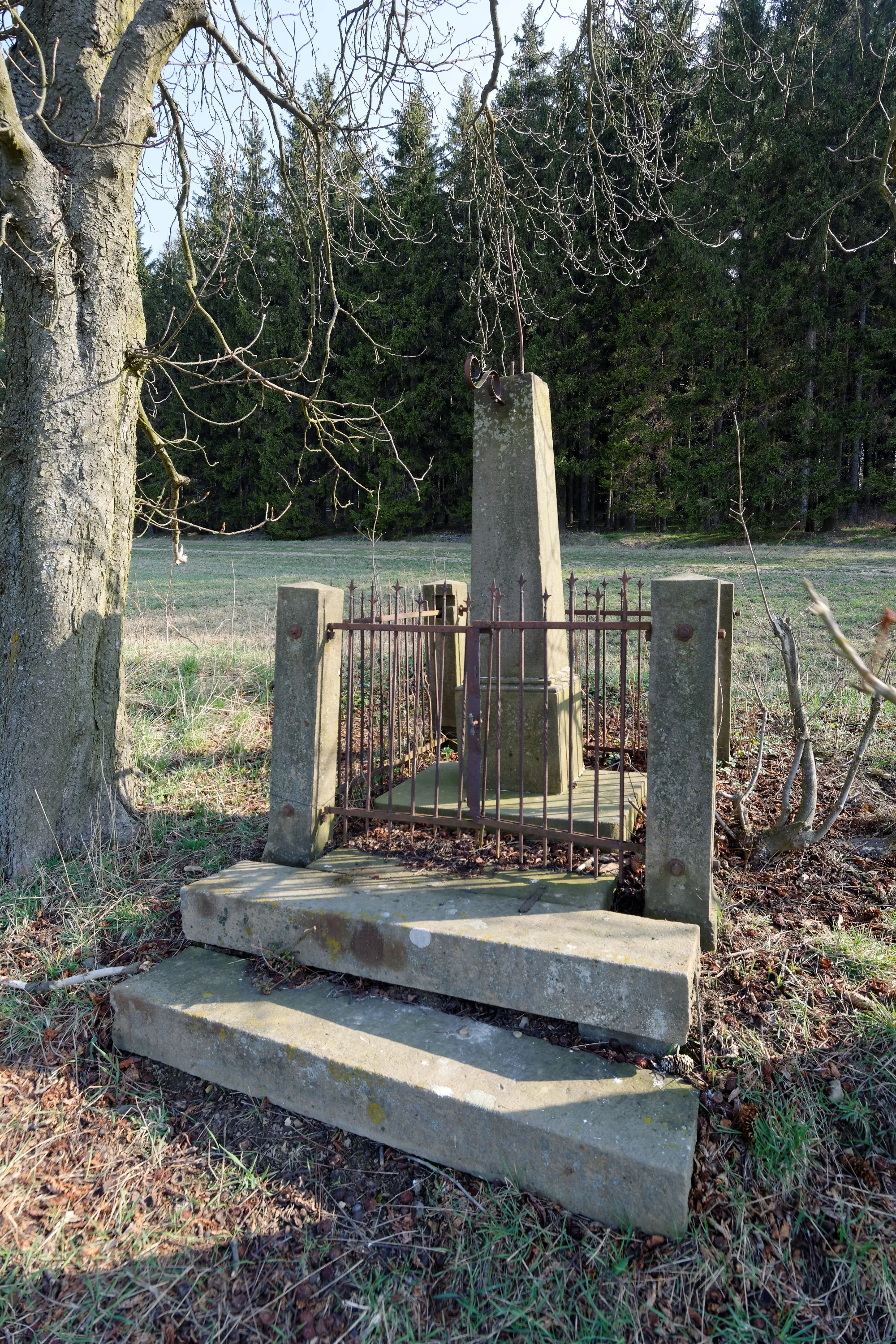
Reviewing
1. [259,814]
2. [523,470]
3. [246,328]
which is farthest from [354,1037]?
[246,328]

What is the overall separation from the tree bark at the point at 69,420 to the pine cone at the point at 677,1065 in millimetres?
2907

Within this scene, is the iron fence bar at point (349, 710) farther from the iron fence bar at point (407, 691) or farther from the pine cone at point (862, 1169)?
the pine cone at point (862, 1169)

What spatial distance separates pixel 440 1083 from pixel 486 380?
9.75 ft

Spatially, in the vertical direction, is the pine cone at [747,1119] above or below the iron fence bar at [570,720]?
below

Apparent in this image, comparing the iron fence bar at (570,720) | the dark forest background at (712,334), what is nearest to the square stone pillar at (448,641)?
the iron fence bar at (570,720)

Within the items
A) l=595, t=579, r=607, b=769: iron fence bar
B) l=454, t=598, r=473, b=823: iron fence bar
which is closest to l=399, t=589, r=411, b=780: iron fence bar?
l=454, t=598, r=473, b=823: iron fence bar

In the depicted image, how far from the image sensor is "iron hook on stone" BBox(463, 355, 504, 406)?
140 inches

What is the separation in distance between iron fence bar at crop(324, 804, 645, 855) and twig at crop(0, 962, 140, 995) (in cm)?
106

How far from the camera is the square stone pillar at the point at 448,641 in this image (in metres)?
4.80

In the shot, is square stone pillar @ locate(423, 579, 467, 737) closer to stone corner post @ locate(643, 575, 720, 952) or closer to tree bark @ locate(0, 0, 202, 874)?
tree bark @ locate(0, 0, 202, 874)

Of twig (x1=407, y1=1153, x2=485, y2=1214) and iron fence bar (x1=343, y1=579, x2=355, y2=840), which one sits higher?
iron fence bar (x1=343, y1=579, x2=355, y2=840)

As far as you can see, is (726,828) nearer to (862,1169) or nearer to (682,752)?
(682,752)

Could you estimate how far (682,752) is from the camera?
267cm

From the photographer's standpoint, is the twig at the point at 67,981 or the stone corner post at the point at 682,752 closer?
the stone corner post at the point at 682,752
